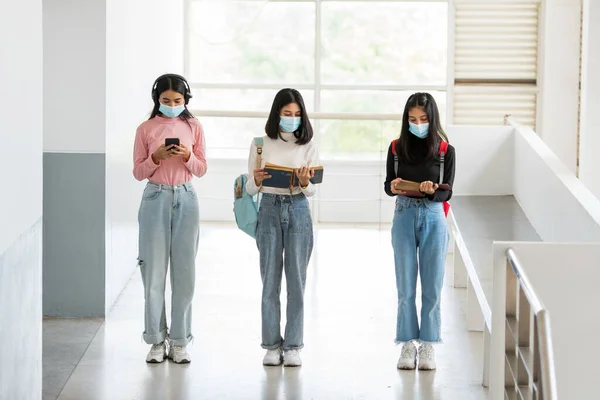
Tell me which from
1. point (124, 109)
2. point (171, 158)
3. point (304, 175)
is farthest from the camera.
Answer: point (124, 109)

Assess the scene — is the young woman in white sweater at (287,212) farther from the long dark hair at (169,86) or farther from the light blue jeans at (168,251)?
the long dark hair at (169,86)

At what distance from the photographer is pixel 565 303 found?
159 inches

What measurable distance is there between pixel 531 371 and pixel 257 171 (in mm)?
2036

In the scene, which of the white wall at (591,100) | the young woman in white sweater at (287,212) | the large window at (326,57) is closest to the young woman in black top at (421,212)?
the young woman in white sweater at (287,212)

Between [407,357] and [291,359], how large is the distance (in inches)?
21.9

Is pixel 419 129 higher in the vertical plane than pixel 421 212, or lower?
higher

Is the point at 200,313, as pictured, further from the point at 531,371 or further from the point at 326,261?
the point at 531,371

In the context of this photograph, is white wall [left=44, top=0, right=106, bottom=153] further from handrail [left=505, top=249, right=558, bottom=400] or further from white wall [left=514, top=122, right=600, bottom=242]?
handrail [left=505, top=249, right=558, bottom=400]

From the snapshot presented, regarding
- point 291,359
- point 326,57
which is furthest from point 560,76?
point 291,359

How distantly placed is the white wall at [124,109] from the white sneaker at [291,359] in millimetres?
1442

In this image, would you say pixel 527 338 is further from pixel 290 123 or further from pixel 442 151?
pixel 290 123

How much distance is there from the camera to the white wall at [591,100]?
788cm

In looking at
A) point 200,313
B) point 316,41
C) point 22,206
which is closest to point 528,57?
point 316,41

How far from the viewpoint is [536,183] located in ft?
22.1
